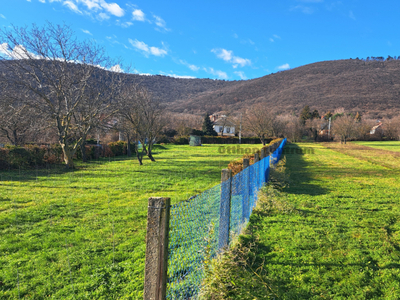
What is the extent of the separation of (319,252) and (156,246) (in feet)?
10.8

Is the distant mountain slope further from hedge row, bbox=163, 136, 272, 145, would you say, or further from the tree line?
the tree line

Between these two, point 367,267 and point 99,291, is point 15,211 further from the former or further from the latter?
point 367,267

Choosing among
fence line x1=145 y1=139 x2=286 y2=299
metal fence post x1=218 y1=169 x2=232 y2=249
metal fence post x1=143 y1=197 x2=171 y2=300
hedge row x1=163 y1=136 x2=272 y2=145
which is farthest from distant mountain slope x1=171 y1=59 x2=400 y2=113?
metal fence post x1=143 y1=197 x2=171 y2=300

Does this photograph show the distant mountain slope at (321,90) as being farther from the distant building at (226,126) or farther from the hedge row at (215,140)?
the hedge row at (215,140)

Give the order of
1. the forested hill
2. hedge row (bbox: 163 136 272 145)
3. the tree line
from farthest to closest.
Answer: the forested hill
hedge row (bbox: 163 136 272 145)
the tree line

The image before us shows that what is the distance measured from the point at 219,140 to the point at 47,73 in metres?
38.5

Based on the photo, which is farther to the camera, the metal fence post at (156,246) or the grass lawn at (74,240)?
the grass lawn at (74,240)

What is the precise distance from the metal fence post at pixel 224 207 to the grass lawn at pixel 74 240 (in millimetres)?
1142

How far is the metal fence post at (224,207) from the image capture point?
316 centimetres

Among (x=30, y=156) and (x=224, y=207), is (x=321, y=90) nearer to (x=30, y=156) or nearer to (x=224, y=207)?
(x=30, y=156)

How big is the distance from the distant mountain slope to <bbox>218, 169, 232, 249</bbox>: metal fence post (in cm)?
9123

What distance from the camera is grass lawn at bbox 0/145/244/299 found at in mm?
2924

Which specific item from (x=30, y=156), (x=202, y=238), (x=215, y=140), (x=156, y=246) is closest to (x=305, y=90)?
(x=215, y=140)

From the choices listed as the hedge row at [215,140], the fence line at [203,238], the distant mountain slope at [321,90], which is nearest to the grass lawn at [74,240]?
the fence line at [203,238]
